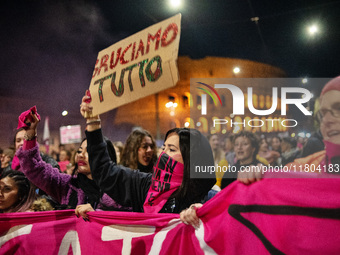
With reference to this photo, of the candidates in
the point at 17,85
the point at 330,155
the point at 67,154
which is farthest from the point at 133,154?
the point at 17,85

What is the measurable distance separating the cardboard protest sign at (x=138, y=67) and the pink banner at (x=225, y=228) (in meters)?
0.63

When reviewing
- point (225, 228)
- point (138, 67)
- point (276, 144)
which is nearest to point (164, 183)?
point (225, 228)

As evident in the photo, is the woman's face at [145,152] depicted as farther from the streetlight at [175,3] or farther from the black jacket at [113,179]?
the streetlight at [175,3]

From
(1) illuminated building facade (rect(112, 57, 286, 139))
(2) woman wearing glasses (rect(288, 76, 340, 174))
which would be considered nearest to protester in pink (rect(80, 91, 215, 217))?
(2) woman wearing glasses (rect(288, 76, 340, 174))

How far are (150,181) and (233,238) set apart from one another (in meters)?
0.73

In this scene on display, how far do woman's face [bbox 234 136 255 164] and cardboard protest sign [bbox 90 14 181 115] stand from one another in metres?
1.92

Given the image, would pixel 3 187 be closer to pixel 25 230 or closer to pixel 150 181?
pixel 25 230

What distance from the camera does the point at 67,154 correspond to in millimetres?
6426

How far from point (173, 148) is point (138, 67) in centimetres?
52

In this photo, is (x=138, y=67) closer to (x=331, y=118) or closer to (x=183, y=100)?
(x=331, y=118)

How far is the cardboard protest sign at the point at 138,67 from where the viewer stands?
1.58 m

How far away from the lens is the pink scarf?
1851 millimetres

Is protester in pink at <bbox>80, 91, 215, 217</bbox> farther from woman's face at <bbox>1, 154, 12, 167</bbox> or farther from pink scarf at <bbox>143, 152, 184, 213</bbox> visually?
woman's face at <bbox>1, 154, 12, 167</bbox>

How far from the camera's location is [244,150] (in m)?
3.38
